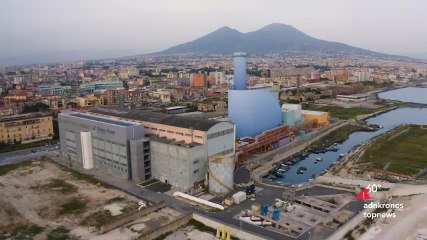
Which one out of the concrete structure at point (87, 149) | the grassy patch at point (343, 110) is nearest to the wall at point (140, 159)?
the concrete structure at point (87, 149)

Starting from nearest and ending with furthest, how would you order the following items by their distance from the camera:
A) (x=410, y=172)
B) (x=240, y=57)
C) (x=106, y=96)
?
(x=410, y=172)
(x=240, y=57)
(x=106, y=96)

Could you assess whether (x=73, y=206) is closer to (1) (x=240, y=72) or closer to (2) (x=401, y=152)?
(1) (x=240, y=72)

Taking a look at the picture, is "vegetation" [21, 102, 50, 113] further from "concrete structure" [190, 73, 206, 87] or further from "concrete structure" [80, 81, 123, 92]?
"concrete structure" [190, 73, 206, 87]

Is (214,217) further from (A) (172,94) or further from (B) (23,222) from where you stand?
(A) (172,94)

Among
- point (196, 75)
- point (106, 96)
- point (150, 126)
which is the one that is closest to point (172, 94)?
point (106, 96)

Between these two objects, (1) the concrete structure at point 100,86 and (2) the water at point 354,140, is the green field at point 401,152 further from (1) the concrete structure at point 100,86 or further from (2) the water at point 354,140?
(1) the concrete structure at point 100,86

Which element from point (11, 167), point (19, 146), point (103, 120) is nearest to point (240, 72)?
point (103, 120)
